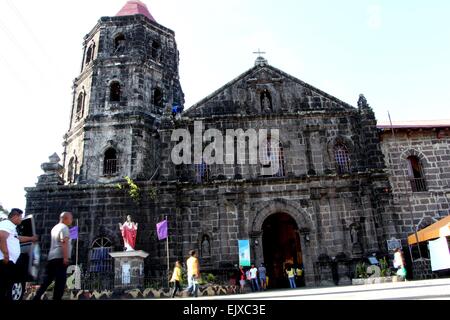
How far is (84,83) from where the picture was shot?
2139cm

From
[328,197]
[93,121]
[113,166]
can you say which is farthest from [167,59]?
[328,197]

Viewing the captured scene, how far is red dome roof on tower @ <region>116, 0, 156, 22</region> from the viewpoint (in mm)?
22908

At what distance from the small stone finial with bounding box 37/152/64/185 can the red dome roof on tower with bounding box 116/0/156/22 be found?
31.1ft

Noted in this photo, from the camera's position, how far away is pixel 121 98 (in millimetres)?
20297

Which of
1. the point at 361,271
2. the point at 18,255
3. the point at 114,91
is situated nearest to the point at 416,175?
the point at 361,271

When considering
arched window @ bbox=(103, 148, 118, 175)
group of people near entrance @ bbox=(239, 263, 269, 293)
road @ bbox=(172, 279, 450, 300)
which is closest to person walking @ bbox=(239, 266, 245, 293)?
group of people near entrance @ bbox=(239, 263, 269, 293)

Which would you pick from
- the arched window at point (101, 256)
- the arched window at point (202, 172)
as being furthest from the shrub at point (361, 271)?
the arched window at point (101, 256)

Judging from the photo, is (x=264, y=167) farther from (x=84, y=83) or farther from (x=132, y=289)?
(x=84, y=83)

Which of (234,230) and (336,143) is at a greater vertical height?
(336,143)

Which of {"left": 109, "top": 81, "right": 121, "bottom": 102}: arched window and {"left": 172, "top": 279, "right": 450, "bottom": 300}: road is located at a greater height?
{"left": 109, "top": 81, "right": 121, "bottom": 102}: arched window

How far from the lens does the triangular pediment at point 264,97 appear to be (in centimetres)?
1969

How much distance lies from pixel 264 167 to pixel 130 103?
7.83 metres

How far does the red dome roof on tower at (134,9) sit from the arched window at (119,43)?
1.58 m

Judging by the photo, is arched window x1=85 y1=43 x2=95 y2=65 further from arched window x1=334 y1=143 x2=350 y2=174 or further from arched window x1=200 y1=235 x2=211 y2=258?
arched window x1=334 y1=143 x2=350 y2=174
